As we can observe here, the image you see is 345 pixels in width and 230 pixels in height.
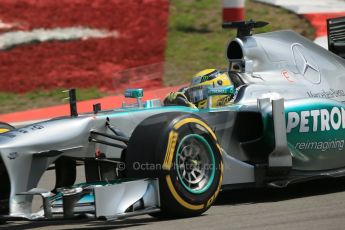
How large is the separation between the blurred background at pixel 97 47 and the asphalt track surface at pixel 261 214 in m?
9.02

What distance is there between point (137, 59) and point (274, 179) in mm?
11238

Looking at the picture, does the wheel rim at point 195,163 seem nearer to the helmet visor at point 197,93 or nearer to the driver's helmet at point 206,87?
the driver's helmet at point 206,87

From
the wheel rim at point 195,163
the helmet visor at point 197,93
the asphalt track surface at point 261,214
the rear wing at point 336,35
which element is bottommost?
the asphalt track surface at point 261,214

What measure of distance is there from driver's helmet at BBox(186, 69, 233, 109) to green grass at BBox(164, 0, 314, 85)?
30.2ft

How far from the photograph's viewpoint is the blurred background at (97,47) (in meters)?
17.1

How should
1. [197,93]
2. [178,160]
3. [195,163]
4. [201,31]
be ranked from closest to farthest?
1. [178,160]
2. [195,163]
3. [197,93]
4. [201,31]

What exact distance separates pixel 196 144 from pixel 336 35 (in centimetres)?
342

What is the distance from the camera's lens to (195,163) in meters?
6.70

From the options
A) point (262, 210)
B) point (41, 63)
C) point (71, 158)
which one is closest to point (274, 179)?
point (262, 210)

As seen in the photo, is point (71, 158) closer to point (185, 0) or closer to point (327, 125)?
point (327, 125)

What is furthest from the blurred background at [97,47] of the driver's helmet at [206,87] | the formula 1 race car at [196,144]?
the formula 1 race car at [196,144]

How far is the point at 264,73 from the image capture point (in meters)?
8.28

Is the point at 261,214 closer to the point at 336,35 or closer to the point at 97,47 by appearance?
the point at 336,35

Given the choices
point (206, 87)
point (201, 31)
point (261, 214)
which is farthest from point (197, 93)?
point (201, 31)
